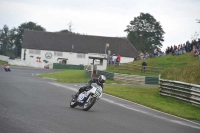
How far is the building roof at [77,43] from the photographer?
96.9m

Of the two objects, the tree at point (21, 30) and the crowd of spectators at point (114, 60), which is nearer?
the crowd of spectators at point (114, 60)

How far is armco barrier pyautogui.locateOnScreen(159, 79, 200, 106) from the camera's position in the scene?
948 inches

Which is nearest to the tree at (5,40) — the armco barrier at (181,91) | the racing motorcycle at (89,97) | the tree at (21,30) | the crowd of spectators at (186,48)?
the tree at (21,30)

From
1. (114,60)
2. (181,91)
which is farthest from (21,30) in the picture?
(181,91)

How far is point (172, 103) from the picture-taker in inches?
994

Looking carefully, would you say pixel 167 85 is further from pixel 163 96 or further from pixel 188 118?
pixel 188 118

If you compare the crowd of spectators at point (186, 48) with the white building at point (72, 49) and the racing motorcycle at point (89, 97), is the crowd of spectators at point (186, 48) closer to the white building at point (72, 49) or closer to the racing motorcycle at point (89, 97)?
the racing motorcycle at point (89, 97)

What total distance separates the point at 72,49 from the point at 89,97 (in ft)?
266

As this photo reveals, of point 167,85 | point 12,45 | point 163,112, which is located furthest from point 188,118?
point 12,45

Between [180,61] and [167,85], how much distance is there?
22220 mm

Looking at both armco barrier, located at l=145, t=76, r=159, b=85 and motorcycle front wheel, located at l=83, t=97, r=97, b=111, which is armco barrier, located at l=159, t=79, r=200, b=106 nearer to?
motorcycle front wheel, located at l=83, t=97, r=97, b=111

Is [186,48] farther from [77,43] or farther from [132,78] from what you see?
[77,43]

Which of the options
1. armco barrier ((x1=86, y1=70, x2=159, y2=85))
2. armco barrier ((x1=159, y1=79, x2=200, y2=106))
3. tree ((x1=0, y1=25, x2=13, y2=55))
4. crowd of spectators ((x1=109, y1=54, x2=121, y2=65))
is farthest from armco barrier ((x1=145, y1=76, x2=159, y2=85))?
tree ((x1=0, y1=25, x2=13, y2=55))

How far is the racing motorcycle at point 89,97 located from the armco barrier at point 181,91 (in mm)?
8703
